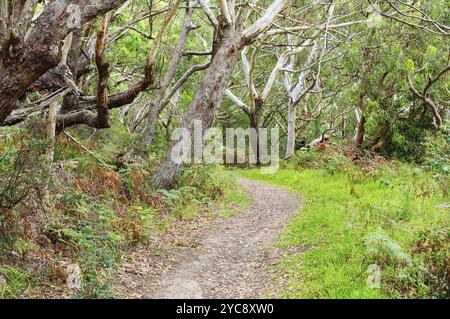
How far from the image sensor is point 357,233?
21.7 feet

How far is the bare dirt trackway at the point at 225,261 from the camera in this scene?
5.62m

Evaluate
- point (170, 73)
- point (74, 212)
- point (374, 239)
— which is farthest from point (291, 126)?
point (374, 239)

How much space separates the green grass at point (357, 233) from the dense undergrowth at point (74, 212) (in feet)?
7.59

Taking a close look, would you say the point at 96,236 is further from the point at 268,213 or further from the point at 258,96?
the point at 258,96

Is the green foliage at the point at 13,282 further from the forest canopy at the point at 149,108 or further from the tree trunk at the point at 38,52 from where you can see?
the tree trunk at the point at 38,52

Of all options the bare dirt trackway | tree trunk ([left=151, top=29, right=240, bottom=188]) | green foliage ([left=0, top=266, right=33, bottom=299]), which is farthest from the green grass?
tree trunk ([left=151, top=29, right=240, bottom=188])

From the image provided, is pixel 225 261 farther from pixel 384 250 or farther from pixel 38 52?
pixel 38 52

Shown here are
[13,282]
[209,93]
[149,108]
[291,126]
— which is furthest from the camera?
[291,126]

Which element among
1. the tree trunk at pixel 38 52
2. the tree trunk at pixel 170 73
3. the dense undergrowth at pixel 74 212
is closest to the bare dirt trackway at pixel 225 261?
the dense undergrowth at pixel 74 212

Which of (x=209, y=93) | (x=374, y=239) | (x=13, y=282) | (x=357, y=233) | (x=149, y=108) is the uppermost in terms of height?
(x=209, y=93)

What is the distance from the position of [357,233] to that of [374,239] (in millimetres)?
1162

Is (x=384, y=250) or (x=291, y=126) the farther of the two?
(x=291, y=126)

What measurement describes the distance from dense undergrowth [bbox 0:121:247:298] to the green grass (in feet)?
7.59
